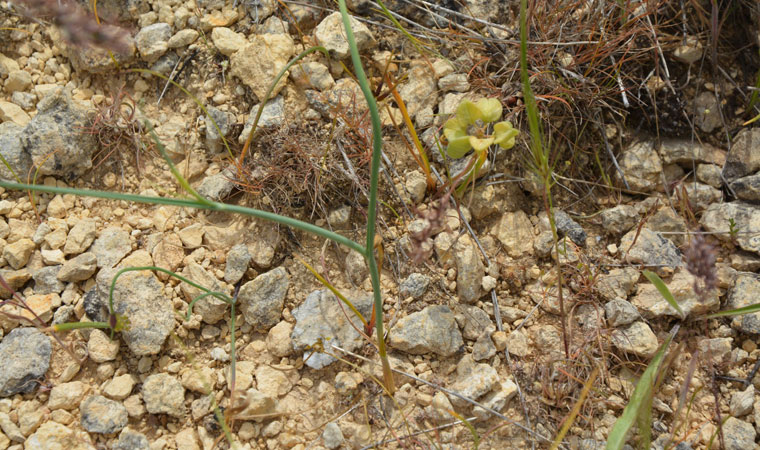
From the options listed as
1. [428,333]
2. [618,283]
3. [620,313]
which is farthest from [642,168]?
[428,333]

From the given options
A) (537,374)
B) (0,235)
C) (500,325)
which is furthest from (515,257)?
(0,235)

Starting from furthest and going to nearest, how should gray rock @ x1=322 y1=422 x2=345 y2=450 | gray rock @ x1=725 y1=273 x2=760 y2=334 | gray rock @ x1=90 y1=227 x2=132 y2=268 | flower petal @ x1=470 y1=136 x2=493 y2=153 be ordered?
1. gray rock @ x1=90 y1=227 x2=132 y2=268
2. gray rock @ x1=725 y1=273 x2=760 y2=334
3. gray rock @ x1=322 y1=422 x2=345 y2=450
4. flower petal @ x1=470 y1=136 x2=493 y2=153

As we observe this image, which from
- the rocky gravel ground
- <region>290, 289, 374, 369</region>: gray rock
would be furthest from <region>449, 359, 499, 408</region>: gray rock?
<region>290, 289, 374, 369</region>: gray rock

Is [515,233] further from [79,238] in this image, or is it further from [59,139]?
[59,139]

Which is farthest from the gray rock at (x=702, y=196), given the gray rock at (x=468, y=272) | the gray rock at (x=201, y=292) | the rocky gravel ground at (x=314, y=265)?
the gray rock at (x=201, y=292)

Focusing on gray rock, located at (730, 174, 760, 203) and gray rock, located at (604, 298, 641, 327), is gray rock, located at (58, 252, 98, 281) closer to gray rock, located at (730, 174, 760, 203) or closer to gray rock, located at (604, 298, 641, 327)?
gray rock, located at (604, 298, 641, 327)
